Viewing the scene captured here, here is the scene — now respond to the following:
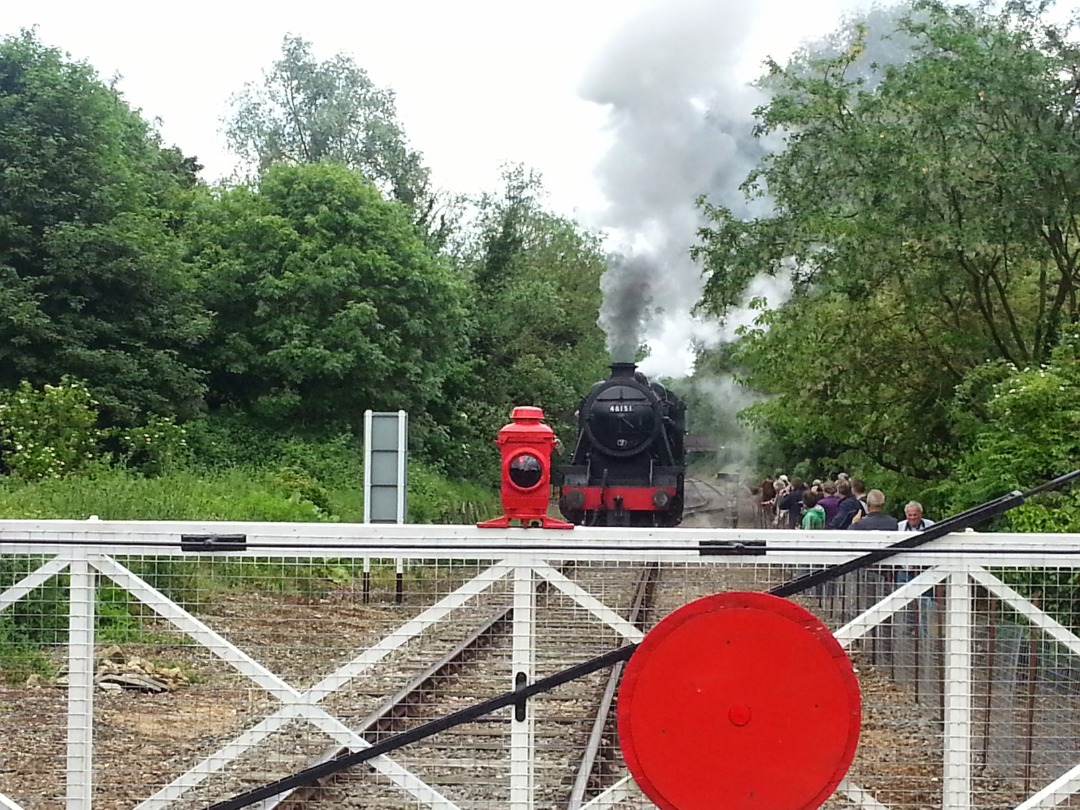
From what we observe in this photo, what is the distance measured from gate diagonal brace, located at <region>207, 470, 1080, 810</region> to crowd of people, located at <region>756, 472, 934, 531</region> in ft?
14.9

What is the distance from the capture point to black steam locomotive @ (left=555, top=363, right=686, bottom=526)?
19.5 meters

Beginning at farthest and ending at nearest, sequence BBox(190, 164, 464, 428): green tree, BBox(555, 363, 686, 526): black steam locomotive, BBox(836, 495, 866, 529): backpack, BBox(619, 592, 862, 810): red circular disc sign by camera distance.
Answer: BBox(190, 164, 464, 428): green tree, BBox(555, 363, 686, 526): black steam locomotive, BBox(836, 495, 866, 529): backpack, BBox(619, 592, 862, 810): red circular disc sign

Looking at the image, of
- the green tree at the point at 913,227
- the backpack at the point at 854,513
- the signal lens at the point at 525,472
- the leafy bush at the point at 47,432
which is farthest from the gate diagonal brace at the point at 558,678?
the leafy bush at the point at 47,432

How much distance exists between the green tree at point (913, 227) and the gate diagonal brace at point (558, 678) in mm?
13614

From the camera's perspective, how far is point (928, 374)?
19.5 m

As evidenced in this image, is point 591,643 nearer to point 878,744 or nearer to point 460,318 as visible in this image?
point 878,744

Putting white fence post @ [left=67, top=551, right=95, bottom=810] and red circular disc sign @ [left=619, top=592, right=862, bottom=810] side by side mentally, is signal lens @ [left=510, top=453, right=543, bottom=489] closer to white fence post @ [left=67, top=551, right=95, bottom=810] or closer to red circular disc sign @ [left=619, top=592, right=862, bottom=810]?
red circular disc sign @ [left=619, top=592, right=862, bottom=810]

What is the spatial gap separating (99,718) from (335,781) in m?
1.93

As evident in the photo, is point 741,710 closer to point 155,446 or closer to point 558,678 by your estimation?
point 558,678

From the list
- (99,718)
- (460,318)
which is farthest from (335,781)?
(460,318)

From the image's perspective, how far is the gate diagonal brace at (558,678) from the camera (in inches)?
149

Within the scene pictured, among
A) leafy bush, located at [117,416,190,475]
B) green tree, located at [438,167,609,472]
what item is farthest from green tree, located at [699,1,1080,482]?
green tree, located at [438,167,609,472]

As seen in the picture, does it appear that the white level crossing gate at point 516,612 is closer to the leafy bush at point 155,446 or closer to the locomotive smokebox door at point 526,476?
the locomotive smokebox door at point 526,476

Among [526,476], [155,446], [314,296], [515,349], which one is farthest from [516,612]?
[515,349]
